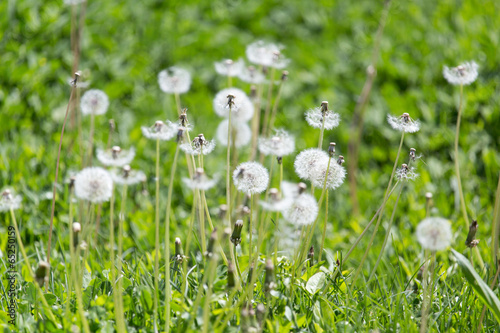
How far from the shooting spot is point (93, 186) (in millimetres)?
1395

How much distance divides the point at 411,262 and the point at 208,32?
10.3 feet

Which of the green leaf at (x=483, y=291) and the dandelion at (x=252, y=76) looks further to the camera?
the dandelion at (x=252, y=76)

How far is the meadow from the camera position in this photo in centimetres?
150

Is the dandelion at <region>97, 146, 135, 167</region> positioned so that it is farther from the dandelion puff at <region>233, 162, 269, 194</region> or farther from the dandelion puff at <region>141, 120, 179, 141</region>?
the dandelion puff at <region>233, 162, 269, 194</region>

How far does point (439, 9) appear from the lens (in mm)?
5391

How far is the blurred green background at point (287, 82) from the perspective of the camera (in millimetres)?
3153

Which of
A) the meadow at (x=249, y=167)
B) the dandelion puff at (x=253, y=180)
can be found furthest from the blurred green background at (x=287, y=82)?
the dandelion puff at (x=253, y=180)

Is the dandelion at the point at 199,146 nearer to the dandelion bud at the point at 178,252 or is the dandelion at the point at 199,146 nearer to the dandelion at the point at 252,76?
the dandelion bud at the point at 178,252

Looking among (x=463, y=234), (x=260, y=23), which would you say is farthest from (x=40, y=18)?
(x=463, y=234)

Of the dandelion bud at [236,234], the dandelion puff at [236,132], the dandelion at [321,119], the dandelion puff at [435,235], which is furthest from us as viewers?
A: the dandelion puff at [236,132]

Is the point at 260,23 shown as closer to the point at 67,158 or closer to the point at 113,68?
the point at 113,68

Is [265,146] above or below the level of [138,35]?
above

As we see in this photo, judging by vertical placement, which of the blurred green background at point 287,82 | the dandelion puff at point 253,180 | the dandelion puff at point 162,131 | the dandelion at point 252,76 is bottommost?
the blurred green background at point 287,82

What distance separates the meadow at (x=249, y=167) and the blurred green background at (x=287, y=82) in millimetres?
17
